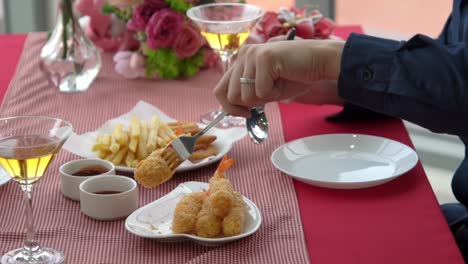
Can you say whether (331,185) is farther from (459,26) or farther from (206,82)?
(206,82)

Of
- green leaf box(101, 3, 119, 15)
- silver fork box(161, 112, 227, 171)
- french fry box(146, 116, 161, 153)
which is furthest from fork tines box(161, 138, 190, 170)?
green leaf box(101, 3, 119, 15)

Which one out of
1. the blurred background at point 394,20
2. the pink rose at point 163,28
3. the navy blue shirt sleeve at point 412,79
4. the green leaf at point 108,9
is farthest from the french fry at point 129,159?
the blurred background at point 394,20

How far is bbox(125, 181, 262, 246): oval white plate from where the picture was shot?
46.5 inches

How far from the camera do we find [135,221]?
1.24 meters

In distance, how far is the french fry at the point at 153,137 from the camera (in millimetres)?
1475

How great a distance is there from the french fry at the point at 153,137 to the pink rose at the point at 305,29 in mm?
528

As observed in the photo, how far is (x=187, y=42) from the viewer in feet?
6.54

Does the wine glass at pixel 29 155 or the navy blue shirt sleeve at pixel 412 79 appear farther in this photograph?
the navy blue shirt sleeve at pixel 412 79

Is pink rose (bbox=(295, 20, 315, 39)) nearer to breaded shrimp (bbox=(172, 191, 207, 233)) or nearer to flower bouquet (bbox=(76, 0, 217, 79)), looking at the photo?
flower bouquet (bbox=(76, 0, 217, 79))

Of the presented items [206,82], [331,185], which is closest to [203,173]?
[331,185]

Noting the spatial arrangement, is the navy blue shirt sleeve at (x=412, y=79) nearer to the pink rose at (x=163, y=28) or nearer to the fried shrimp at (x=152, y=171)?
the fried shrimp at (x=152, y=171)

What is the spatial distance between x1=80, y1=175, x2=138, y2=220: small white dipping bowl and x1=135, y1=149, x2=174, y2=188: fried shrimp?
40mm

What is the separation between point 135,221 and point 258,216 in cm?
17

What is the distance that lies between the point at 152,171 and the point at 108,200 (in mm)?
77
